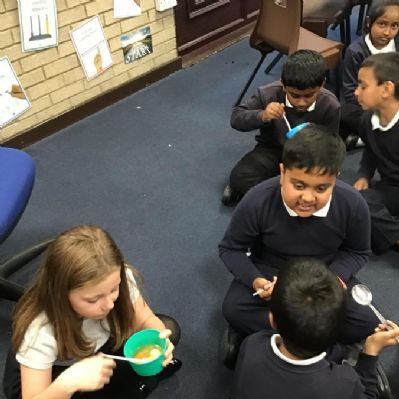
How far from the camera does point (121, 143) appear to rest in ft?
9.00

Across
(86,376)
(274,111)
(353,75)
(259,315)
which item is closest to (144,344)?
(86,376)

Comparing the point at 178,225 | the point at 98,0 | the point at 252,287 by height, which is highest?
the point at 98,0

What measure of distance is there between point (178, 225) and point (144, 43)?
1435 mm

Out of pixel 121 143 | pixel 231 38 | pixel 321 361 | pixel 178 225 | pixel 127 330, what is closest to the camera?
pixel 321 361

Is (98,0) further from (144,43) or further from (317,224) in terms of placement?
(317,224)

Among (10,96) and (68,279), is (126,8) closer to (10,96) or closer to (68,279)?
(10,96)

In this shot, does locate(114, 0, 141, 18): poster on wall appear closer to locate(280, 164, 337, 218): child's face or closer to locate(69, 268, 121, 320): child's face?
locate(280, 164, 337, 218): child's face

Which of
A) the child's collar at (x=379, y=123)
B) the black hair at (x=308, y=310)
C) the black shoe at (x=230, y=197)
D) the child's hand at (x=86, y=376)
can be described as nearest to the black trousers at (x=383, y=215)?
the child's collar at (x=379, y=123)

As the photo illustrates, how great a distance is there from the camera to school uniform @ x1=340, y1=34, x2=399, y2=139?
8.08ft

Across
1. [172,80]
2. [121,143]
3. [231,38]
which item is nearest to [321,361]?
[121,143]

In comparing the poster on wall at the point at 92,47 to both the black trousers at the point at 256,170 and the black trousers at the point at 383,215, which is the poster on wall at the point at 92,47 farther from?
the black trousers at the point at 383,215

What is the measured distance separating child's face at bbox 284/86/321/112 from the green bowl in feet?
3.66

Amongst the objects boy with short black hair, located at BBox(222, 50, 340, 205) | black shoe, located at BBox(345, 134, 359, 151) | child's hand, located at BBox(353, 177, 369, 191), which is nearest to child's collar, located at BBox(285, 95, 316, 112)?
boy with short black hair, located at BBox(222, 50, 340, 205)

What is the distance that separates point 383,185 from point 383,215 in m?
0.14
